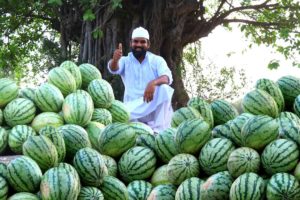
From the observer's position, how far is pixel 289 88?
3.68m

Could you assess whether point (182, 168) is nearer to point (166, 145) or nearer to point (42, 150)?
point (166, 145)

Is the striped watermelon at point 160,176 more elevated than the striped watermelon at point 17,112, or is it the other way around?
the striped watermelon at point 17,112

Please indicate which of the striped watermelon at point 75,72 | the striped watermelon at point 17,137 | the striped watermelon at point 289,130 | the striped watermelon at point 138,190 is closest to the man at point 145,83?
the striped watermelon at point 75,72

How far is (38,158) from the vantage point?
3188 mm

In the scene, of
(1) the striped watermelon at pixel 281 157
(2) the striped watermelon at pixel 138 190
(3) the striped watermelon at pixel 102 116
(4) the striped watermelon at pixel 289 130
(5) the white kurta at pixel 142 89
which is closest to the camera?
(1) the striped watermelon at pixel 281 157

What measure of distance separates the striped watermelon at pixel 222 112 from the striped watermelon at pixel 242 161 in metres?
0.68

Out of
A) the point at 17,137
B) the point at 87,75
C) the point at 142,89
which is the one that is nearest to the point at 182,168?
the point at 17,137

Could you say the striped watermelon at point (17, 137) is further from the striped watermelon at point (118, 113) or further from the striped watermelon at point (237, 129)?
the striped watermelon at point (237, 129)

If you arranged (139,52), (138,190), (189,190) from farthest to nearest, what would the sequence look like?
(139,52) < (138,190) < (189,190)

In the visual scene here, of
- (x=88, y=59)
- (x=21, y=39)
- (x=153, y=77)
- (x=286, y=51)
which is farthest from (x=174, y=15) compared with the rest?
(x=21, y=39)

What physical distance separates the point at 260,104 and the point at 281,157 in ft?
2.07

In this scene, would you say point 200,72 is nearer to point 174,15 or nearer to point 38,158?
point 174,15

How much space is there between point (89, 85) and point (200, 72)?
36.9 feet

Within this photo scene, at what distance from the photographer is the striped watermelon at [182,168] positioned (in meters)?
3.15
